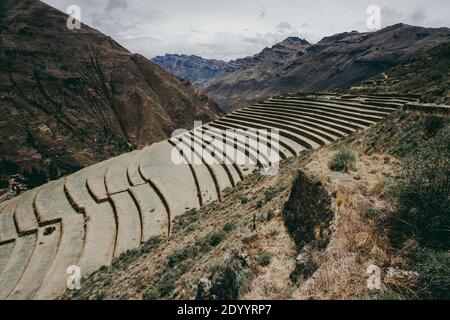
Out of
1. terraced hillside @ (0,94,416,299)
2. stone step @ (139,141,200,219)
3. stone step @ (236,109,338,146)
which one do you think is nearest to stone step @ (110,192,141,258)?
terraced hillside @ (0,94,416,299)

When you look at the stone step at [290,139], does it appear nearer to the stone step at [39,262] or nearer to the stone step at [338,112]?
the stone step at [338,112]

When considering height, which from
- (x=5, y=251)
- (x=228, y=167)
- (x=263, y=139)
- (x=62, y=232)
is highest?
(x=263, y=139)

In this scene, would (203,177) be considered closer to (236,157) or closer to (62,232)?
(236,157)

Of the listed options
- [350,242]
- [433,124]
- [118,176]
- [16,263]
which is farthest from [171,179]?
[350,242]

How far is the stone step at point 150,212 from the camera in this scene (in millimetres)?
16328

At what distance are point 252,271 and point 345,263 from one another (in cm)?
199

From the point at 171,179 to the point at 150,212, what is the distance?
13.3 ft

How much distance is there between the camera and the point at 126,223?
698 inches

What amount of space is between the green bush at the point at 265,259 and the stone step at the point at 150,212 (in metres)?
9.96

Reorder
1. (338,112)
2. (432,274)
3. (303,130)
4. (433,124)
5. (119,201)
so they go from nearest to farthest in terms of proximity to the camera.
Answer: (432,274), (433,124), (119,201), (303,130), (338,112)

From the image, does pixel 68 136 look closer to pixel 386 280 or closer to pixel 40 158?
pixel 40 158

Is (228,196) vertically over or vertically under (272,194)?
under

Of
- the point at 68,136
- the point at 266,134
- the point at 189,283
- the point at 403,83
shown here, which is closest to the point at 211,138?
the point at 266,134

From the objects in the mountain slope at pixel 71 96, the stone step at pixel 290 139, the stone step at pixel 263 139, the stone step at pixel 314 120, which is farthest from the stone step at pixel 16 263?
the mountain slope at pixel 71 96
